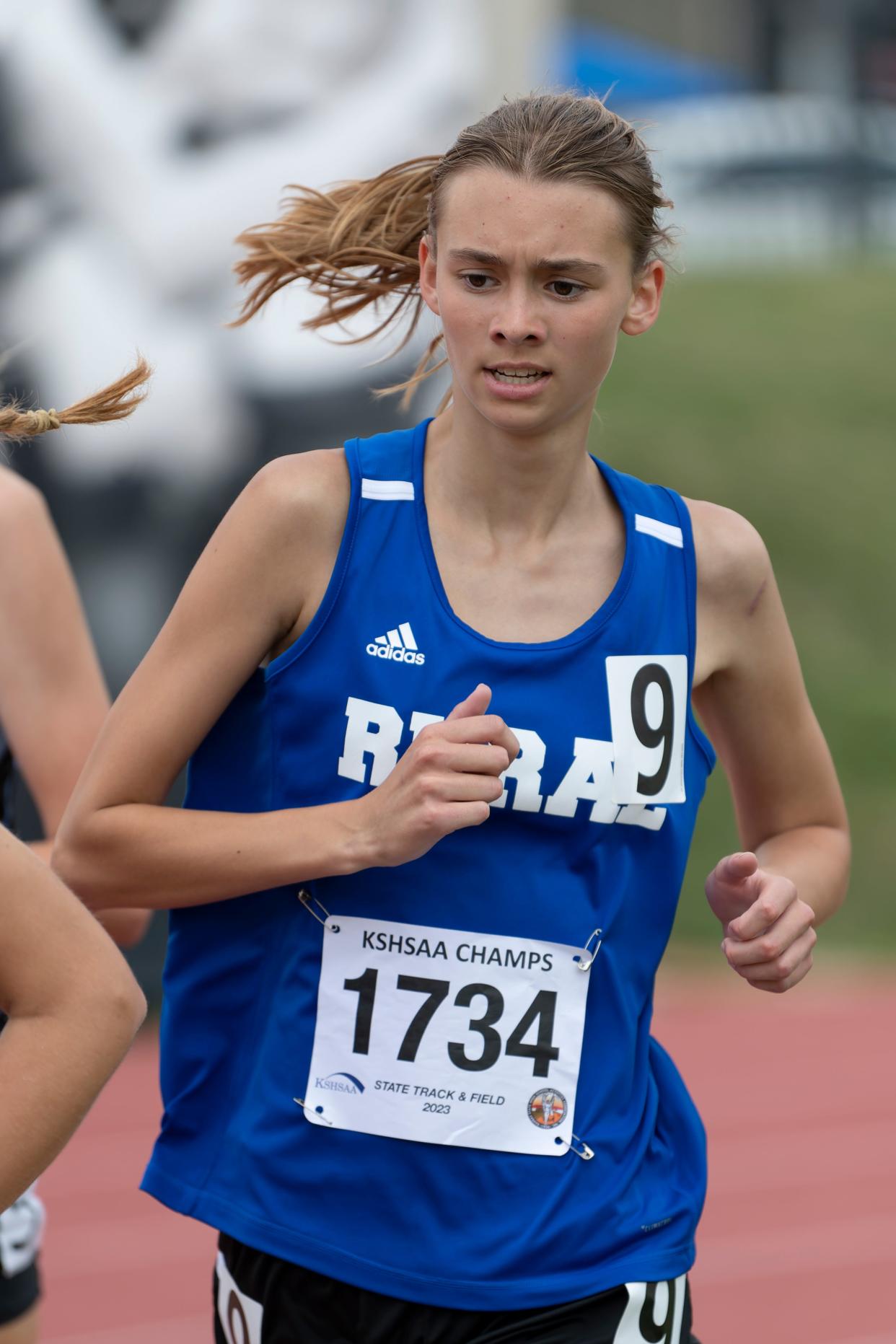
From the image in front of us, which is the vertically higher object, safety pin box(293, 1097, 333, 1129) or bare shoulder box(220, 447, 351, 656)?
bare shoulder box(220, 447, 351, 656)

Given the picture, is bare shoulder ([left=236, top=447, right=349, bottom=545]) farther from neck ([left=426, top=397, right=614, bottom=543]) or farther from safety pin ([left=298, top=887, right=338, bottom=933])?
safety pin ([left=298, top=887, right=338, bottom=933])

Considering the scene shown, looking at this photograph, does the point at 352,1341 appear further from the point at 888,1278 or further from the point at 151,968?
the point at 151,968

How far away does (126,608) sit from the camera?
620 centimetres

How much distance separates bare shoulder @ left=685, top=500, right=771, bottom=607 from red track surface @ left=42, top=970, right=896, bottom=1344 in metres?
2.86

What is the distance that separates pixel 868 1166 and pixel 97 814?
4.28 meters

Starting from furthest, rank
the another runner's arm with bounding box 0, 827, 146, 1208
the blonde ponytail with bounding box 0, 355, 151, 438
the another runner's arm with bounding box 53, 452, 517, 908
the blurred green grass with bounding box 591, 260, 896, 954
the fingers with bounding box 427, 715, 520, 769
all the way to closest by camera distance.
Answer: the blurred green grass with bounding box 591, 260, 896, 954 → the another runner's arm with bounding box 53, 452, 517, 908 → the fingers with bounding box 427, 715, 520, 769 → the blonde ponytail with bounding box 0, 355, 151, 438 → the another runner's arm with bounding box 0, 827, 146, 1208

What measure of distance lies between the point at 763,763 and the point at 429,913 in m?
0.58

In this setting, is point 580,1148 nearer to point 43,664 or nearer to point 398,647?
point 398,647

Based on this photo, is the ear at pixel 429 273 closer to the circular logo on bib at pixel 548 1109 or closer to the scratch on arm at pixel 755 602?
the scratch on arm at pixel 755 602

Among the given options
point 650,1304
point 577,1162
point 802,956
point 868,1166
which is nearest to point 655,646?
point 802,956

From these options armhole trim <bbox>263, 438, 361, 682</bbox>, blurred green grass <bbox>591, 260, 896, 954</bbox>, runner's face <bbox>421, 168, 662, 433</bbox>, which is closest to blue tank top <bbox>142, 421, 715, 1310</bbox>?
armhole trim <bbox>263, 438, 361, 682</bbox>

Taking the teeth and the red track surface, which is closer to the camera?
the teeth

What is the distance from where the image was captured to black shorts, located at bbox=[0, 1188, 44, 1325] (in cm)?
262

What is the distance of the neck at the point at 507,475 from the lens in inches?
86.4
